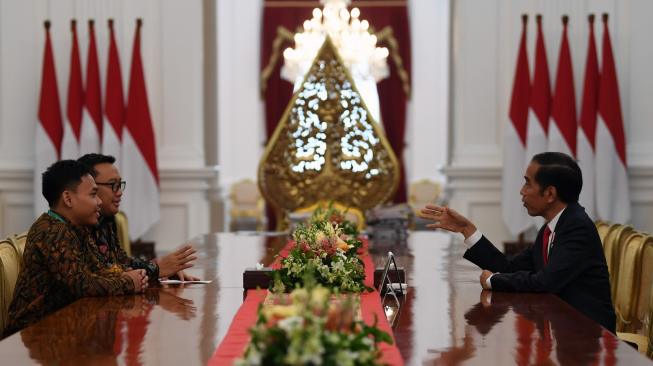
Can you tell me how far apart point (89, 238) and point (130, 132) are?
4.92 meters

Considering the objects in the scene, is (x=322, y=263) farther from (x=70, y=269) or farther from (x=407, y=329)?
(x=70, y=269)

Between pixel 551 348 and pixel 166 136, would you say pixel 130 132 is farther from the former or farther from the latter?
pixel 551 348

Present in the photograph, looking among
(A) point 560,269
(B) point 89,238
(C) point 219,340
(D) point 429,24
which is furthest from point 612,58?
(D) point 429,24

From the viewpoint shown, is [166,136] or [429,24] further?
[429,24]

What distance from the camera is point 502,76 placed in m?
8.82

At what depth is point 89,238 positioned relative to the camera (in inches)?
149

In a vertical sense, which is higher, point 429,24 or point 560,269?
point 429,24

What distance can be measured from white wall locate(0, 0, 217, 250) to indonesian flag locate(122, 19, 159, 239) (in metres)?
0.21

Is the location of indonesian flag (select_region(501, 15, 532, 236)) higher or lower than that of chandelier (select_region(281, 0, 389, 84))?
lower

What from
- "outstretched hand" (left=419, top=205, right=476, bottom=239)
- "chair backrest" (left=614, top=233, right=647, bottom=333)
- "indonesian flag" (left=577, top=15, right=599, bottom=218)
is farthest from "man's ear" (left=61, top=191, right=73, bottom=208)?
"indonesian flag" (left=577, top=15, right=599, bottom=218)

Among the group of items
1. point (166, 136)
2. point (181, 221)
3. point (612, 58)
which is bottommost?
point (181, 221)

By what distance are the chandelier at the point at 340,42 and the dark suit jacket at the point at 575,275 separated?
10.3 m

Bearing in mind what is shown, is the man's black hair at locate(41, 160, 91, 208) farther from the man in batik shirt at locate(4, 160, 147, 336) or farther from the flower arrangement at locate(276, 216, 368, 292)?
the flower arrangement at locate(276, 216, 368, 292)

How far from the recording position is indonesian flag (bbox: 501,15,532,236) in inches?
335
